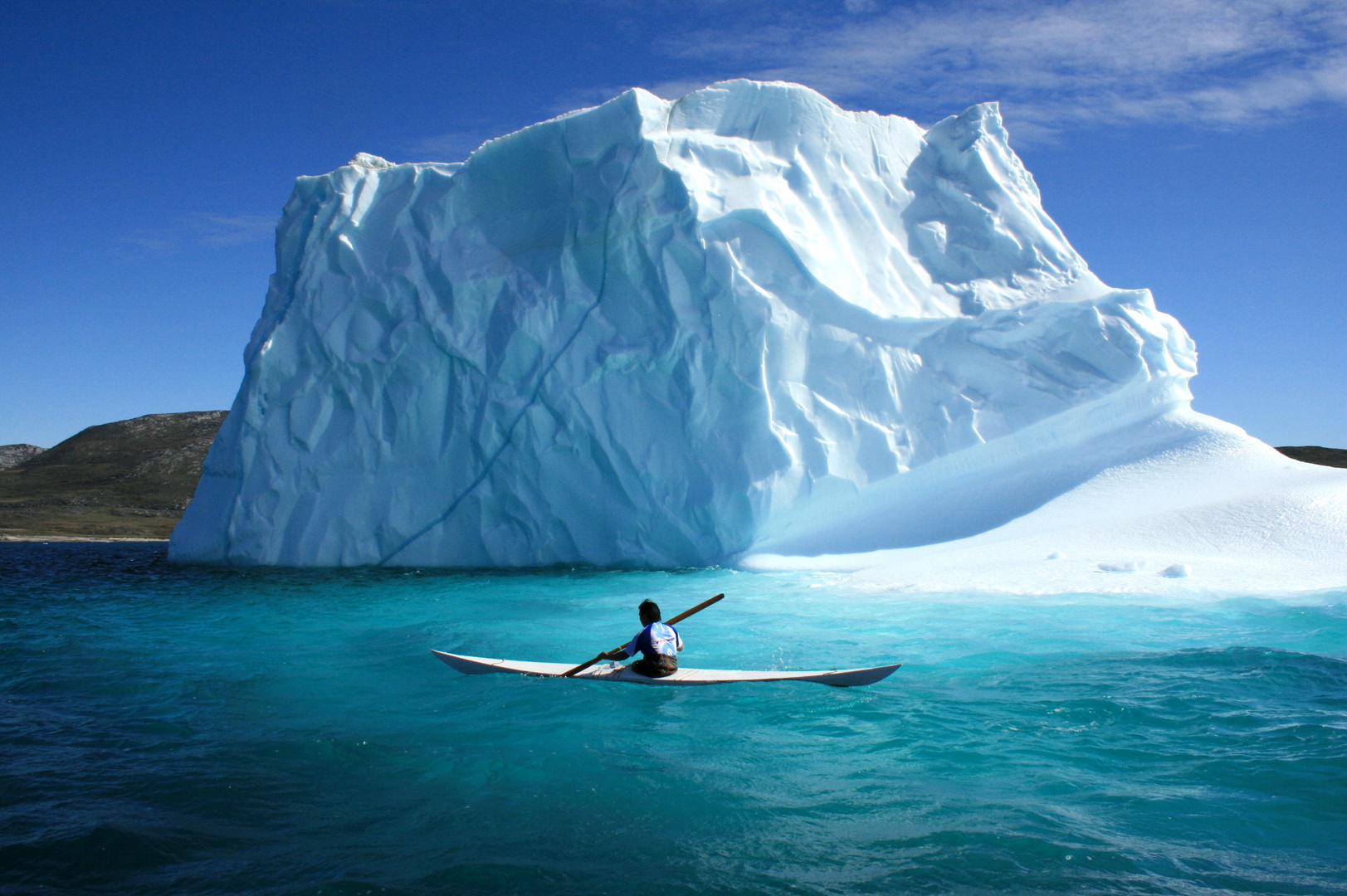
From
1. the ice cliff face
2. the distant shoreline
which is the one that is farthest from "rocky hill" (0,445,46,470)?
the ice cliff face

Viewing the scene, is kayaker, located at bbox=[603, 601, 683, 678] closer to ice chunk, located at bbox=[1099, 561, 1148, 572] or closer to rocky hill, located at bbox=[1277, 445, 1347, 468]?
ice chunk, located at bbox=[1099, 561, 1148, 572]

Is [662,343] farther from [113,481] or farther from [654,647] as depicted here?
[113,481]

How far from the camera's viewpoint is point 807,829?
372cm

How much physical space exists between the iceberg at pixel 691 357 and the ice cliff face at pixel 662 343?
0.04 metres

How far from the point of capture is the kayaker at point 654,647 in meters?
6.17

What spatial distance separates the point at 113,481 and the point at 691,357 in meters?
33.2

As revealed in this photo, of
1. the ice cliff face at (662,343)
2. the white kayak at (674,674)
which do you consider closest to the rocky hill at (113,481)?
the ice cliff face at (662,343)

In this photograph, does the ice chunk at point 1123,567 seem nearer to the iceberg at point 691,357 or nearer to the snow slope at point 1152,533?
the snow slope at point 1152,533

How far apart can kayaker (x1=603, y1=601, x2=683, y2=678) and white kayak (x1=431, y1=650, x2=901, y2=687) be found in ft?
0.16

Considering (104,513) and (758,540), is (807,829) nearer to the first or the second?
(758,540)

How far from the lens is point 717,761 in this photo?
15.3ft

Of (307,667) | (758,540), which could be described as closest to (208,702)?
(307,667)

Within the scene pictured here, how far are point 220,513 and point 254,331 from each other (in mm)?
3393

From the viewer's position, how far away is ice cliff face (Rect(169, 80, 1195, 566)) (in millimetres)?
12648
